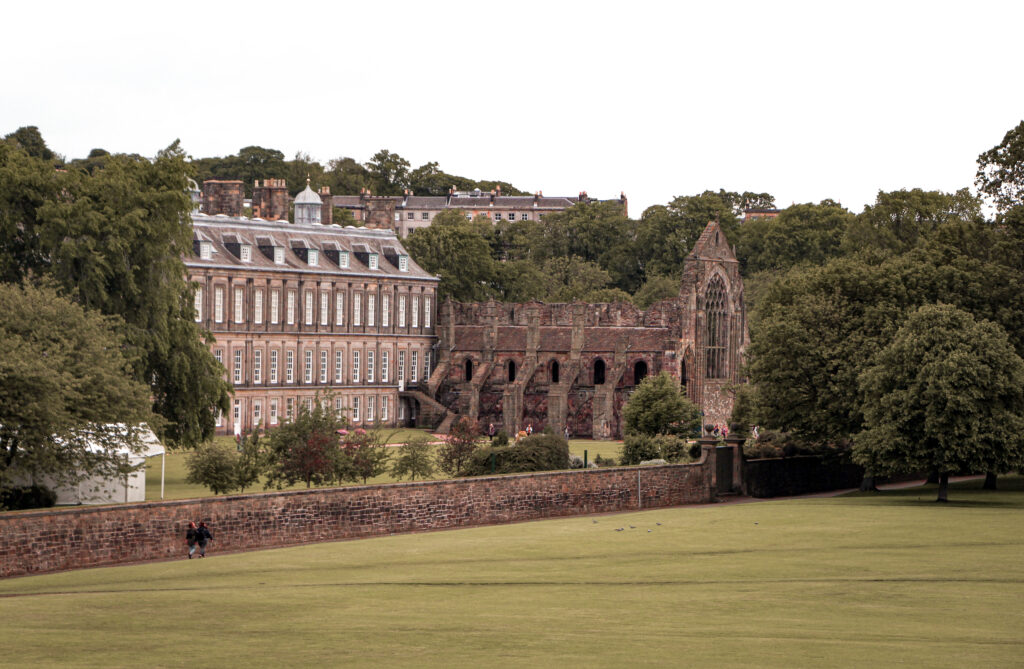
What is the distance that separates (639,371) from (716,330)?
6584 millimetres

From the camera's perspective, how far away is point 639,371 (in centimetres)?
8806

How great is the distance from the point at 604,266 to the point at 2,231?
3364 inches

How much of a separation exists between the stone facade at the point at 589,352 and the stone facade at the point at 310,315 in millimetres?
2621

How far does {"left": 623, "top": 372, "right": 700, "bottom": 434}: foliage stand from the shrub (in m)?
24.8

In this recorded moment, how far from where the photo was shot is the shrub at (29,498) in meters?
39.4

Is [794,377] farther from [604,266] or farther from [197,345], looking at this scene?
[604,266]

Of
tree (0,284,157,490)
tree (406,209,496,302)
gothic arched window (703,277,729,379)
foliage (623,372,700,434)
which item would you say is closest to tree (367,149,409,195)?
tree (406,209,496,302)

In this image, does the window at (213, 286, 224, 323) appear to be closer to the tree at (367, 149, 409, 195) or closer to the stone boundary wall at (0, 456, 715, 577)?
the stone boundary wall at (0, 456, 715, 577)

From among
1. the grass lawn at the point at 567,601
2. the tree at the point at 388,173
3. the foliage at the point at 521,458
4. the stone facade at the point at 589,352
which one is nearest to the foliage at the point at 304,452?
the foliage at the point at 521,458

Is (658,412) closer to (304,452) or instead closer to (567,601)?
(304,452)

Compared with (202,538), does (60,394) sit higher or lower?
higher

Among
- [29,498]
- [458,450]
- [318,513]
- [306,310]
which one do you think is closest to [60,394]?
[29,498]

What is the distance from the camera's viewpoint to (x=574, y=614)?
24328mm

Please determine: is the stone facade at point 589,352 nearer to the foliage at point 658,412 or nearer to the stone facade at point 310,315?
the stone facade at point 310,315
